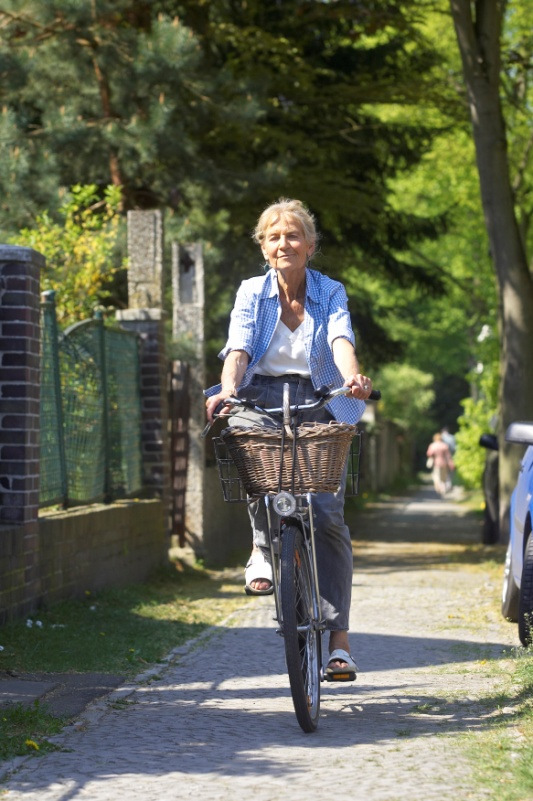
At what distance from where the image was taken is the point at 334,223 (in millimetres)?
20047

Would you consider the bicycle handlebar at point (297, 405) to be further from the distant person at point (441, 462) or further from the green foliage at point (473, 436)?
the distant person at point (441, 462)

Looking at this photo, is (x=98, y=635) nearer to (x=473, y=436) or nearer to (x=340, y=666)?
(x=340, y=666)

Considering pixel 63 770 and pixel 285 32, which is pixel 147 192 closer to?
pixel 285 32

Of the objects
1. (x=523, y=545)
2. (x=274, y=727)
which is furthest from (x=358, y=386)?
(x=523, y=545)

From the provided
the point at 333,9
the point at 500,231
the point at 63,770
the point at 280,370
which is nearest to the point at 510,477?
the point at 500,231

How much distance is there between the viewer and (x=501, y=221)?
631 inches

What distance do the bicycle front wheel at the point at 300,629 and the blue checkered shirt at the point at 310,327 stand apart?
63 centimetres

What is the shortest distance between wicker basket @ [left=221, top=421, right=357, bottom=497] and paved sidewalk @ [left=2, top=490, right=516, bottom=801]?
955mm

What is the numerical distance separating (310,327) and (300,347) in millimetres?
90

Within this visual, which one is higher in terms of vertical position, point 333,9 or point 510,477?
point 333,9

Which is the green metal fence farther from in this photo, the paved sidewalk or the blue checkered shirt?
the blue checkered shirt

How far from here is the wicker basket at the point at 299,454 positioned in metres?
5.29

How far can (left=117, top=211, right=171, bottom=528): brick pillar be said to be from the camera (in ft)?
41.5

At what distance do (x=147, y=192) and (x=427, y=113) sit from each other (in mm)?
11091
